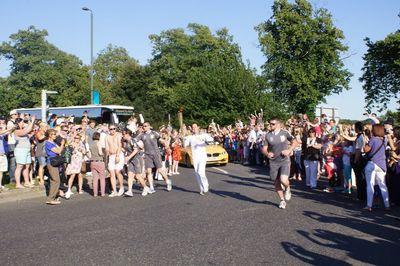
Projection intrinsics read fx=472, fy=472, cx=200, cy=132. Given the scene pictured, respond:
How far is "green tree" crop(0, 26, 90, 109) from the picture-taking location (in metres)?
65.1

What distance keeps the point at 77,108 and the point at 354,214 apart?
3324 centimetres

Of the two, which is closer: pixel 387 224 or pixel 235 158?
pixel 387 224

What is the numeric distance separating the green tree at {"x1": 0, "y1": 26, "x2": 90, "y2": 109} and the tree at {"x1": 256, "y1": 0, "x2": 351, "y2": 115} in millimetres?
24030

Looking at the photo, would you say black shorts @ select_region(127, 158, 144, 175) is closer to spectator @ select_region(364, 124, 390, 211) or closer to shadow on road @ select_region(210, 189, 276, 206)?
shadow on road @ select_region(210, 189, 276, 206)

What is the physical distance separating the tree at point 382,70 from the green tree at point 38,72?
33.7 metres

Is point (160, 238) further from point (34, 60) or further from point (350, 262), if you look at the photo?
point (34, 60)

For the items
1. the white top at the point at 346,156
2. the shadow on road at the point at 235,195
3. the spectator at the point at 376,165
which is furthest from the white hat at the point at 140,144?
the spectator at the point at 376,165

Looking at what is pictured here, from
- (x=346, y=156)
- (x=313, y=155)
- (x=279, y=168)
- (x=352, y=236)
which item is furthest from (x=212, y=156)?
(x=352, y=236)

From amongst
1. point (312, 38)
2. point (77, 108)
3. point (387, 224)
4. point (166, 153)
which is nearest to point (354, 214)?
point (387, 224)

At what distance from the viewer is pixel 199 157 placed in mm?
12969

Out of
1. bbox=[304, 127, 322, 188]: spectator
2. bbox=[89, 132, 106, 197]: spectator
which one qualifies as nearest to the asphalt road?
bbox=[89, 132, 106, 197]: spectator

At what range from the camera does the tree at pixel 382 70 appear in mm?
44156

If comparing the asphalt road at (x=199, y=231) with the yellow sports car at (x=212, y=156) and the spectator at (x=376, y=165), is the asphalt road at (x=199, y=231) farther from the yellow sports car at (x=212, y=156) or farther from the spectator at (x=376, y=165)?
the yellow sports car at (x=212, y=156)

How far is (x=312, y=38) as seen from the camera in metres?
51.8
